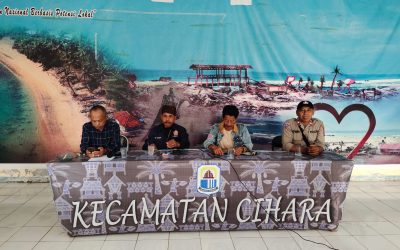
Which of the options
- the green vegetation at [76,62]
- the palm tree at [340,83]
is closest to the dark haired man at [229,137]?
the green vegetation at [76,62]

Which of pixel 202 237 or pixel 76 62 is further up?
pixel 76 62

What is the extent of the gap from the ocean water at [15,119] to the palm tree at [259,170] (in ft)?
8.43

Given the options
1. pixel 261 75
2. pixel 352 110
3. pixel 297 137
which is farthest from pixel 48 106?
pixel 352 110

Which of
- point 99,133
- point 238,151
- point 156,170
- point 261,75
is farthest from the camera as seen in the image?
point 261,75

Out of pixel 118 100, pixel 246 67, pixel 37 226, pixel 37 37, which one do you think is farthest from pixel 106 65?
pixel 37 226

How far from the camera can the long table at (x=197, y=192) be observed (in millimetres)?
2529

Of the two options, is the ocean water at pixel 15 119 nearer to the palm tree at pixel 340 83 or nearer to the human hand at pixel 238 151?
the human hand at pixel 238 151

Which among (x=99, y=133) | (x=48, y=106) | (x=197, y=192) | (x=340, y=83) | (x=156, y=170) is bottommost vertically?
(x=197, y=192)

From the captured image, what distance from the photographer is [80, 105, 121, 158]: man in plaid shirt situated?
2961 millimetres

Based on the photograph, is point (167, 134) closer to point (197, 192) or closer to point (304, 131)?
point (197, 192)

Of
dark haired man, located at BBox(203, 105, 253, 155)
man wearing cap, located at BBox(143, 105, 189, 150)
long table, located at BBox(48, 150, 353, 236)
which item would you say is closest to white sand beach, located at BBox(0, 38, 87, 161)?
man wearing cap, located at BBox(143, 105, 189, 150)

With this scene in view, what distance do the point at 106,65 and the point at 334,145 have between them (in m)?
2.80

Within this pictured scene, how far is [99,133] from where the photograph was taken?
304 centimetres

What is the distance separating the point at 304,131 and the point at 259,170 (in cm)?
79
